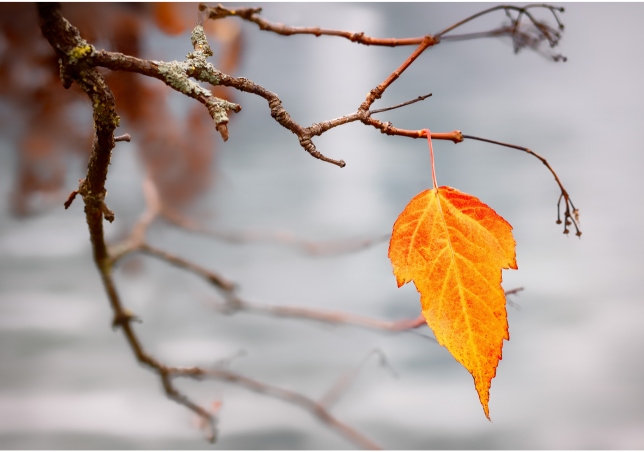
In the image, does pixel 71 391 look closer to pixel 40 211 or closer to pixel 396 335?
pixel 40 211

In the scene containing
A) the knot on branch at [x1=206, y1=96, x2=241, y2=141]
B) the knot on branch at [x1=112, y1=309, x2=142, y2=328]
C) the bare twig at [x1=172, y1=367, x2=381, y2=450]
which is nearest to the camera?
the knot on branch at [x1=206, y1=96, x2=241, y2=141]

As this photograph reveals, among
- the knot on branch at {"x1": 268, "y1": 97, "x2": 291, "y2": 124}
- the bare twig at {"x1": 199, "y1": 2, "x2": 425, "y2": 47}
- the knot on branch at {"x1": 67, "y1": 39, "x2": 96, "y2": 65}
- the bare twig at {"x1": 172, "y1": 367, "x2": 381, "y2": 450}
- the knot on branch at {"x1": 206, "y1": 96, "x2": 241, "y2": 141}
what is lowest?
the bare twig at {"x1": 172, "y1": 367, "x2": 381, "y2": 450}

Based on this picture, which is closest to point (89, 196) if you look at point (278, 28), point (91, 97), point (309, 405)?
point (91, 97)

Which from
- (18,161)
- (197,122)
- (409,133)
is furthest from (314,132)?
(18,161)

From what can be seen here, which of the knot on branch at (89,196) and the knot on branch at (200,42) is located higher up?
the knot on branch at (200,42)

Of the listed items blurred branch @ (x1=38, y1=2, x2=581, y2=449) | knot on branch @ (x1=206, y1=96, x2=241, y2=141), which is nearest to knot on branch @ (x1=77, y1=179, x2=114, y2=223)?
blurred branch @ (x1=38, y1=2, x2=581, y2=449)

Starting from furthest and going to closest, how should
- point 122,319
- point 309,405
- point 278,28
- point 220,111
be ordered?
point 309,405 < point 122,319 < point 278,28 < point 220,111

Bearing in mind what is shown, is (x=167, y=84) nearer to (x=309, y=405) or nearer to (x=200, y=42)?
(x=200, y=42)

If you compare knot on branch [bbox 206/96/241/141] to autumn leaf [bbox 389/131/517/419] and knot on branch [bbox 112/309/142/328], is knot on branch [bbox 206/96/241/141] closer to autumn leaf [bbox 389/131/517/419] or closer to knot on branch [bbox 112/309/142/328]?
autumn leaf [bbox 389/131/517/419]

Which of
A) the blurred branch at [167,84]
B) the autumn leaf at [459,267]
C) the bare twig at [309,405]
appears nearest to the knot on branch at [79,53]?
the blurred branch at [167,84]

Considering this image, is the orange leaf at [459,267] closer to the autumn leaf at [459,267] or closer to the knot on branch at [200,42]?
the autumn leaf at [459,267]
